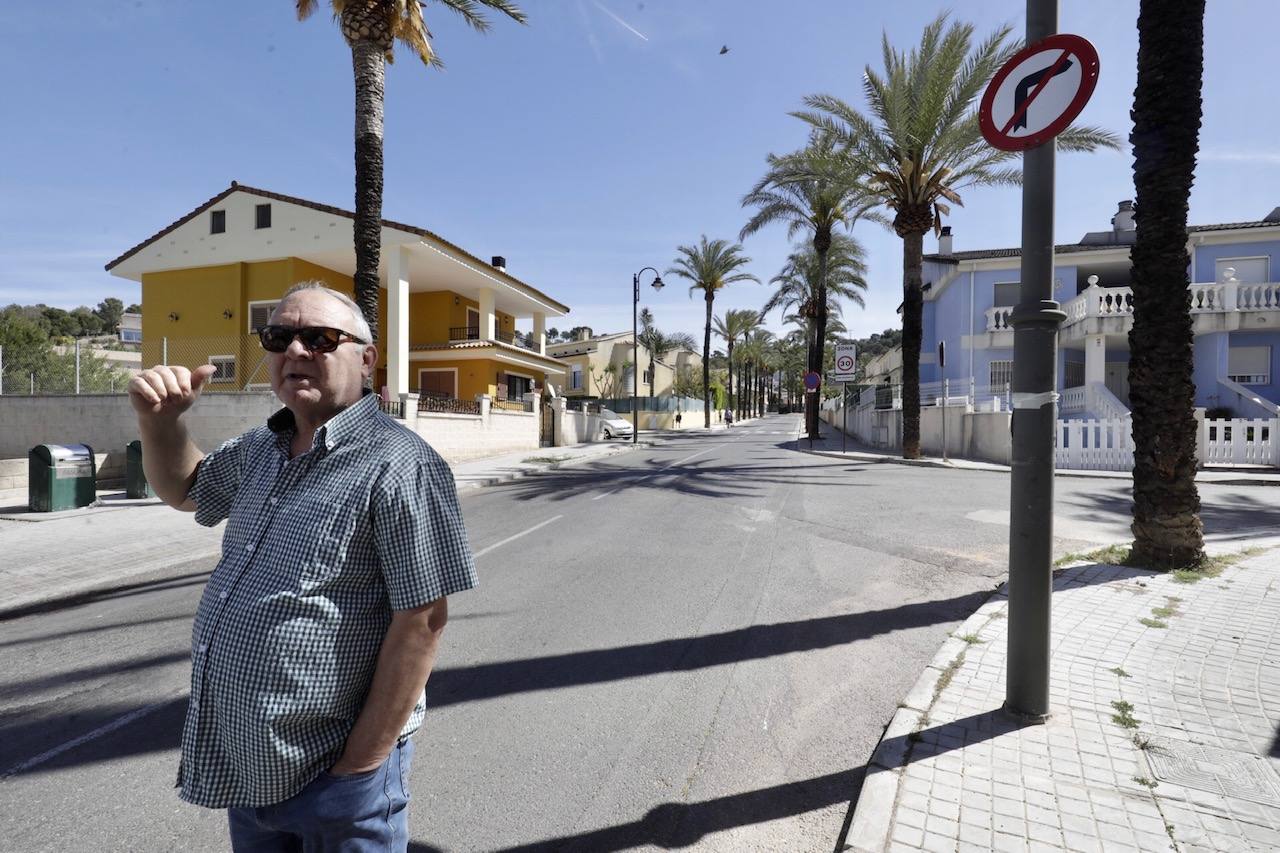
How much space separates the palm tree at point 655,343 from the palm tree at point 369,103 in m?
39.3

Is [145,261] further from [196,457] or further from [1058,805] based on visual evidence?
[1058,805]

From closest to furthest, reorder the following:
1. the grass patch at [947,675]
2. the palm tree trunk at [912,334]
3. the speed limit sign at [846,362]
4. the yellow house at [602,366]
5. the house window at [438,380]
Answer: the grass patch at [947,675] < the palm tree trunk at [912,334] < the speed limit sign at [846,362] < the house window at [438,380] < the yellow house at [602,366]

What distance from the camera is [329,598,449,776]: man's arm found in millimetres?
1385

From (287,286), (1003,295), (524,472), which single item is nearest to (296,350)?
(524,472)

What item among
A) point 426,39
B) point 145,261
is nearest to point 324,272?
point 145,261

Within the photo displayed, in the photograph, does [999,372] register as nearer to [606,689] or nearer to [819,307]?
[819,307]

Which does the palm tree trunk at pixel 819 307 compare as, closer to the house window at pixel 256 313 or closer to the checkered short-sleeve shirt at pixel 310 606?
the house window at pixel 256 313

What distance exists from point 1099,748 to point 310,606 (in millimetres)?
3420

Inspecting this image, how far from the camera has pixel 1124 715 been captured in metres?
3.19

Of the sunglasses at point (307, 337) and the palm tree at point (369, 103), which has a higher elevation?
the palm tree at point (369, 103)

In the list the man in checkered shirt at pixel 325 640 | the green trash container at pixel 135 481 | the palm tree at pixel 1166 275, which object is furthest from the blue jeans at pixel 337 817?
the green trash container at pixel 135 481

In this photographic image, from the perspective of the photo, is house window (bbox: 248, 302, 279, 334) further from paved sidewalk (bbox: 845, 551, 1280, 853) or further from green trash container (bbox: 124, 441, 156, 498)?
paved sidewalk (bbox: 845, 551, 1280, 853)

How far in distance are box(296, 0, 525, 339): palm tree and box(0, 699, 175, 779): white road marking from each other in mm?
8616

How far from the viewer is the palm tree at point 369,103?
11.2 m
